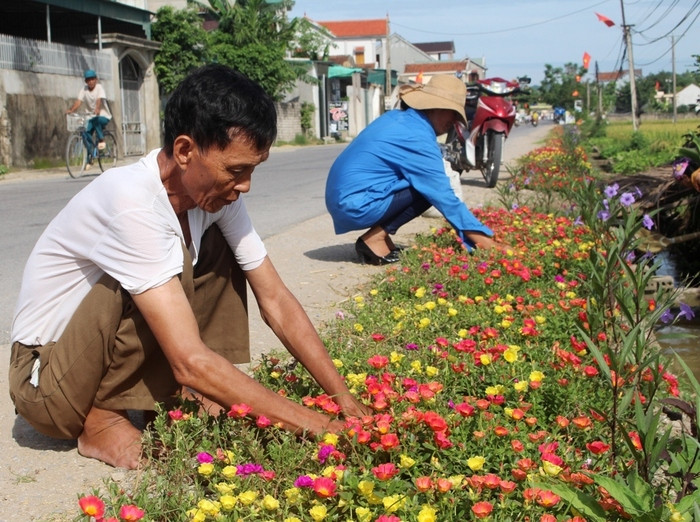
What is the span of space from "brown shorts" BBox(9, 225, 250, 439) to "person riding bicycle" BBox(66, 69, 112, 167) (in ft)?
38.7

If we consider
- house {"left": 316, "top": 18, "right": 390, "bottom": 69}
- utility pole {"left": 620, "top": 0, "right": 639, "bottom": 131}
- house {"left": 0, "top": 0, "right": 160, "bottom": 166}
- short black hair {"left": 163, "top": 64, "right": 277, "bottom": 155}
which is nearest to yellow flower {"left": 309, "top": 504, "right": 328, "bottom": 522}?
short black hair {"left": 163, "top": 64, "right": 277, "bottom": 155}

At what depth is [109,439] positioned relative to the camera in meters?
2.69

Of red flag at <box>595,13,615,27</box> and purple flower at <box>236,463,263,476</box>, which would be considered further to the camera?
red flag at <box>595,13,615,27</box>

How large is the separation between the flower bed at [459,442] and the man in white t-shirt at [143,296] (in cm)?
12

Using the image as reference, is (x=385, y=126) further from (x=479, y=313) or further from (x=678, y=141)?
(x=678, y=141)

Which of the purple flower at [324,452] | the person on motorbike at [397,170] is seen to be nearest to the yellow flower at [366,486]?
the purple flower at [324,452]

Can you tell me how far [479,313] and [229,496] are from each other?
2.17 m

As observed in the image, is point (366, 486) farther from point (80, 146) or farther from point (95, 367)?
point (80, 146)

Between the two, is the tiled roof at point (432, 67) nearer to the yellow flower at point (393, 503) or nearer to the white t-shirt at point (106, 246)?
the white t-shirt at point (106, 246)

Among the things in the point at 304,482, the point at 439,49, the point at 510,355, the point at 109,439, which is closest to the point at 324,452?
the point at 304,482

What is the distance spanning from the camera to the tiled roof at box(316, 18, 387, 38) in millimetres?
80613

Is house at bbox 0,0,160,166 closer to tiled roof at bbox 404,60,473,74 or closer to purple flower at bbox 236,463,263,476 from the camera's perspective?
purple flower at bbox 236,463,263,476

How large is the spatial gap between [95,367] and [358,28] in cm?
8225

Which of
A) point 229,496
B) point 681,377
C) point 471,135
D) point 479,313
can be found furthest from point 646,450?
point 471,135
